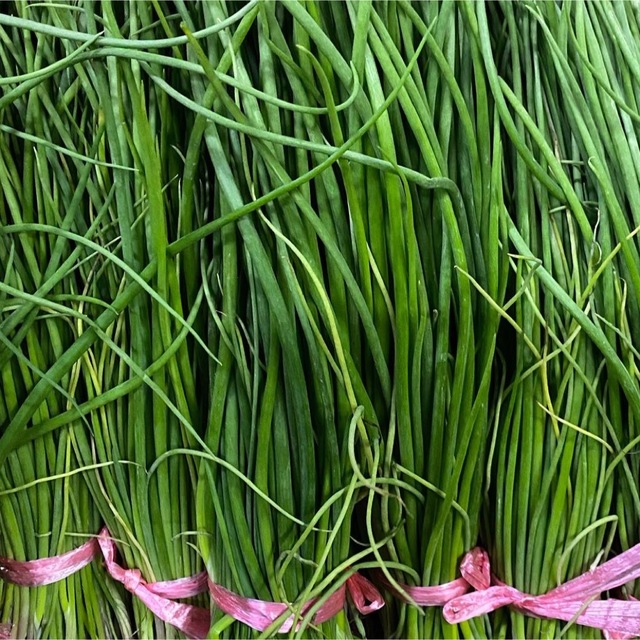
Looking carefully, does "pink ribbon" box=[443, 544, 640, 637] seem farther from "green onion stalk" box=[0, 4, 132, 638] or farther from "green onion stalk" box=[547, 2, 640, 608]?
"green onion stalk" box=[0, 4, 132, 638]

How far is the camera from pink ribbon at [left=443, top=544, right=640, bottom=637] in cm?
51

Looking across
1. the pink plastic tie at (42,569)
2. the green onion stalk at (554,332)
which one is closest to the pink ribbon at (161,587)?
the pink plastic tie at (42,569)

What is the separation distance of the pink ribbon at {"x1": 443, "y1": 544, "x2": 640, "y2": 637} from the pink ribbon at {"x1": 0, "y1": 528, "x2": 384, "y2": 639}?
0.09m

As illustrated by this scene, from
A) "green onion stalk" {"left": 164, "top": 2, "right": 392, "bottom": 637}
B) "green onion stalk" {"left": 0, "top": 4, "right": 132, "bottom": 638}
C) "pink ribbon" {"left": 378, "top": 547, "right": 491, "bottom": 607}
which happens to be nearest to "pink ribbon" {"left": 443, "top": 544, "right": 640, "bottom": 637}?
"pink ribbon" {"left": 378, "top": 547, "right": 491, "bottom": 607}

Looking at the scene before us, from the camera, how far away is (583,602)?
1.70 feet

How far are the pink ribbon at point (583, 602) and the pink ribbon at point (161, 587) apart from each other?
3.5 inches

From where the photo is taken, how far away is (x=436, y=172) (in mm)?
466

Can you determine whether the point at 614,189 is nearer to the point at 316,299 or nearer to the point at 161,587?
the point at 316,299

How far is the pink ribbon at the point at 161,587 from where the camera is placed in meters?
0.51

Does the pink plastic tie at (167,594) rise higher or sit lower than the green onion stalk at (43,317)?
lower

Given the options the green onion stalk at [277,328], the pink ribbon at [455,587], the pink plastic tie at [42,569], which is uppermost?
the green onion stalk at [277,328]

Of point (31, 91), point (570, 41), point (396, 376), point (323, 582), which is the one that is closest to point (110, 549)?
point (323, 582)

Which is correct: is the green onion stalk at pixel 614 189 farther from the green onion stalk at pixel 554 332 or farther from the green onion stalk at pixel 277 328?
the green onion stalk at pixel 277 328

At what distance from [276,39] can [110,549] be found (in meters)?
0.52
